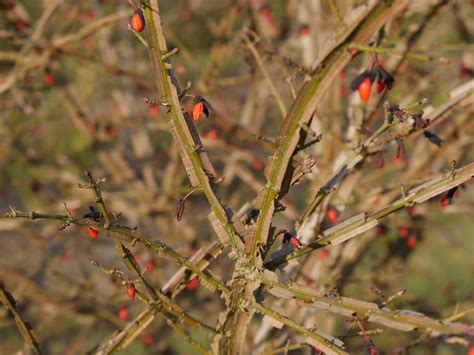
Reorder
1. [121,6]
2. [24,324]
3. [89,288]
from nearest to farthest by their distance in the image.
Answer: [24,324]
[89,288]
[121,6]

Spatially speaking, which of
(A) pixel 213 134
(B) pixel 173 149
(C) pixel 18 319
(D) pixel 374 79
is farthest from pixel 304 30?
(C) pixel 18 319

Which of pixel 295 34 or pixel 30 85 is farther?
pixel 295 34

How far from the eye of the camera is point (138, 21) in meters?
1.78

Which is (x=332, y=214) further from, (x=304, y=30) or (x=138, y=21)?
(x=304, y=30)

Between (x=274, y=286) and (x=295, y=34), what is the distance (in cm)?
376

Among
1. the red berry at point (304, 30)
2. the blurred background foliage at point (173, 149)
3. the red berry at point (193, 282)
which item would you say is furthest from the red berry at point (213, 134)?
the red berry at point (193, 282)

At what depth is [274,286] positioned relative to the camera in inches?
70.6

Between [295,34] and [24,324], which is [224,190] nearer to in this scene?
[295,34]

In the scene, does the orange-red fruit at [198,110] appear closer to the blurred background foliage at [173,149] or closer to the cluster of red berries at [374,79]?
the cluster of red berries at [374,79]

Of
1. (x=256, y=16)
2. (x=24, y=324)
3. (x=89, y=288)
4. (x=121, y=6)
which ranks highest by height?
(x=121, y=6)

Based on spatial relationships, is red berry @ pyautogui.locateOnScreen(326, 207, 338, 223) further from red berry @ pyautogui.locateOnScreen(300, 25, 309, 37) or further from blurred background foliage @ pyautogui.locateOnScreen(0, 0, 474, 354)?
red berry @ pyautogui.locateOnScreen(300, 25, 309, 37)

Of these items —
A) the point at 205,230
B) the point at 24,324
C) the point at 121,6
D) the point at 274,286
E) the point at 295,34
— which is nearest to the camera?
the point at 274,286

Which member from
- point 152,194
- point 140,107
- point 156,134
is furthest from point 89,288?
point 156,134

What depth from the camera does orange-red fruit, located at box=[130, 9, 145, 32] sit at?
1.77 meters
